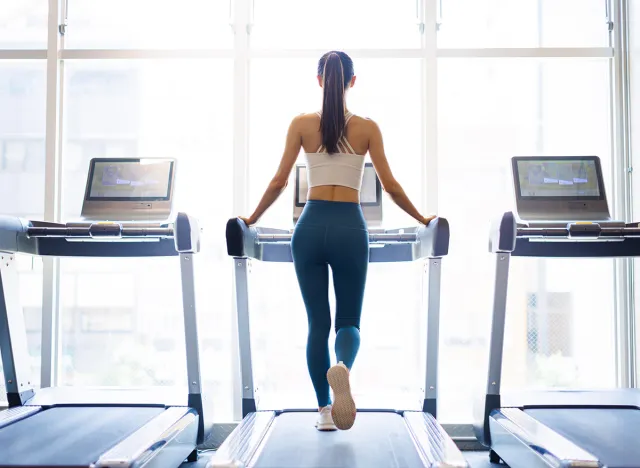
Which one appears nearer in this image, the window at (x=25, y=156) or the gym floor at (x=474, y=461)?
the gym floor at (x=474, y=461)

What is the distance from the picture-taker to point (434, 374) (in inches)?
124

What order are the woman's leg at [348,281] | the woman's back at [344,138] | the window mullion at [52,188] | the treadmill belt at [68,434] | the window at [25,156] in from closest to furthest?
the treadmill belt at [68,434]
the woman's leg at [348,281]
the woman's back at [344,138]
the window mullion at [52,188]
the window at [25,156]

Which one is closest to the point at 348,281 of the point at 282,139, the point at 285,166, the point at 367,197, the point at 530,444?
the point at 285,166

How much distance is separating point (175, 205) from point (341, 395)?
215cm

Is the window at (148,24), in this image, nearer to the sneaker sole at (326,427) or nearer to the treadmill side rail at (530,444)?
the sneaker sole at (326,427)

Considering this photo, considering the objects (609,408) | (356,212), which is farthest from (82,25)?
(609,408)

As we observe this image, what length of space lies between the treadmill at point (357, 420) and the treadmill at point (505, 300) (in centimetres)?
32

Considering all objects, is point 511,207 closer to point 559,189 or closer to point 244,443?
point 559,189

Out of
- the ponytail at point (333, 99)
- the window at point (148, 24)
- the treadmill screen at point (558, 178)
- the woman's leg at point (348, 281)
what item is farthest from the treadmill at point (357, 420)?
the window at point (148, 24)

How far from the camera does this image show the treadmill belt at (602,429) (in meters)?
2.28

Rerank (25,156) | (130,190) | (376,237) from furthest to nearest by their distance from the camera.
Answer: (25,156), (130,190), (376,237)

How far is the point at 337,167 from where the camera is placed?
2.65m

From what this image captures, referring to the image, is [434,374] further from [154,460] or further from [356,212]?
[154,460]

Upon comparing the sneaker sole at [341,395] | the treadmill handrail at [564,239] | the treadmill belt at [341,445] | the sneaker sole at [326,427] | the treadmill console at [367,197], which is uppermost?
the treadmill console at [367,197]
